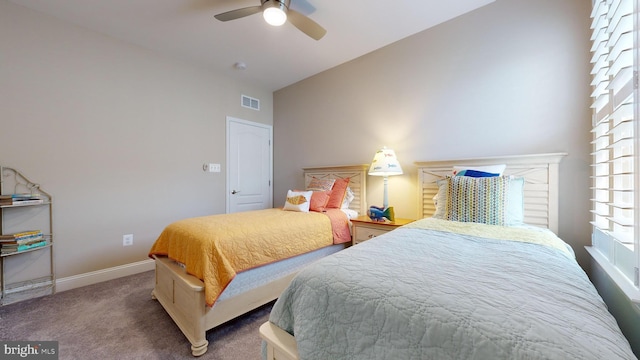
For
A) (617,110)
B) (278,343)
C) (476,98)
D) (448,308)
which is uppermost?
(476,98)

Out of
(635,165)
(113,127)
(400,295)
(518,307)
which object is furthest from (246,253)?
(113,127)

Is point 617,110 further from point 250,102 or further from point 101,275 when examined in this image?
point 101,275

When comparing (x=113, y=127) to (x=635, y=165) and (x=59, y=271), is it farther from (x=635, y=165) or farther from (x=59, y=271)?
(x=635, y=165)

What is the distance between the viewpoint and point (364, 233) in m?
2.46

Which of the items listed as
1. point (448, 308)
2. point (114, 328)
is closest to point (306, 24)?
point (448, 308)

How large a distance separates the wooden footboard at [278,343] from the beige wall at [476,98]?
2041 mm

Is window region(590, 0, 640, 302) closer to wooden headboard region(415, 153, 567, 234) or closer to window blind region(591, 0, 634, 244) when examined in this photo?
window blind region(591, 0, 634, 244)

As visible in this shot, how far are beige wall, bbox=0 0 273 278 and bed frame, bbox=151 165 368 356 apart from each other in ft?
3.60

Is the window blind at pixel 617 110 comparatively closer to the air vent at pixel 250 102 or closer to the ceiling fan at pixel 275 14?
the ceiling fan at pixel 275 14

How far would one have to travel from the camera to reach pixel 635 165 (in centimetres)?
90

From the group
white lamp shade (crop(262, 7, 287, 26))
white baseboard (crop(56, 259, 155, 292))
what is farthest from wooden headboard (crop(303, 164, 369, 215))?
white baseboard (crop(56, 259, 155, 292))

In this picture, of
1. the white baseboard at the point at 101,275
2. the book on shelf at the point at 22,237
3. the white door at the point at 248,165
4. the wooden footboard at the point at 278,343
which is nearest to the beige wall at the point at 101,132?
the white baseboard at the point at 101,275

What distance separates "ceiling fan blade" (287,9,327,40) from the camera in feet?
6.53

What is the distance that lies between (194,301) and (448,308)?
61.8 inches
